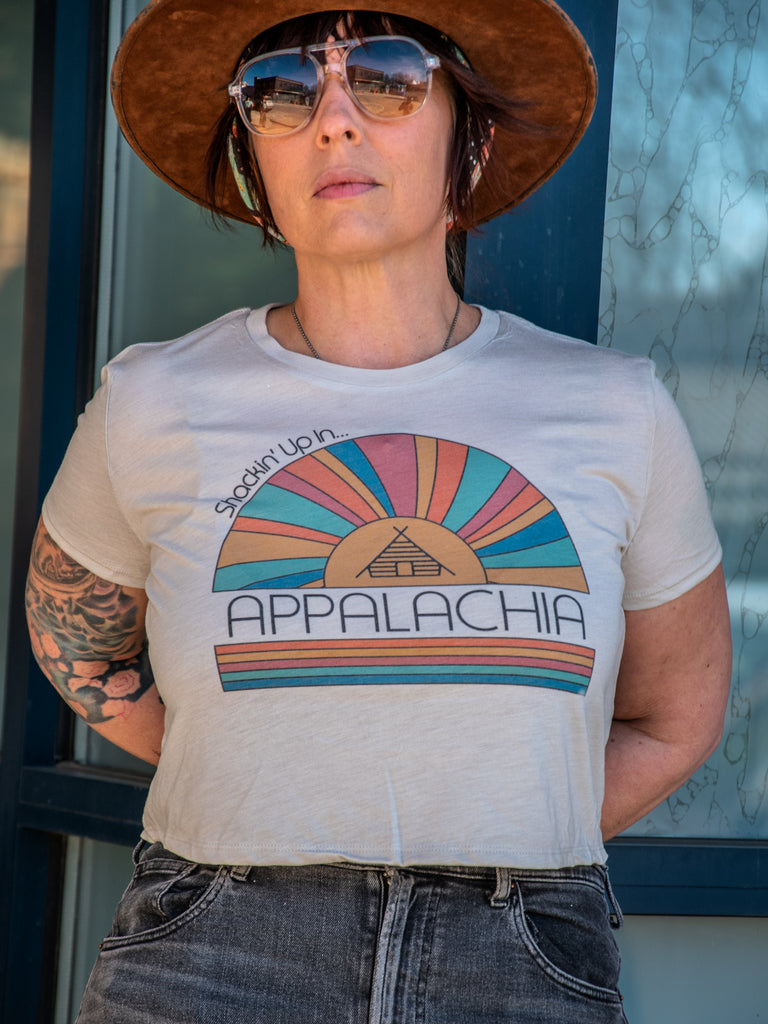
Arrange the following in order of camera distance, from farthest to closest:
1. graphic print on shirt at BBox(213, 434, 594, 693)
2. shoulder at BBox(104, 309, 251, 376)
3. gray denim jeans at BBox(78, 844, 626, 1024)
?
shoulder at BBox(104, 309, 251, 376), graphic print on shirt at BBox(213, 434, 594, 693), gray denim jeans at BBox(78, 844, 626, 1024)

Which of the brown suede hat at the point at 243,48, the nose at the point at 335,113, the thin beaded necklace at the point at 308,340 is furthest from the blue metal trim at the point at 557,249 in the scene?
the nose at the point at 335,113

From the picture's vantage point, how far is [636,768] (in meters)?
1.69

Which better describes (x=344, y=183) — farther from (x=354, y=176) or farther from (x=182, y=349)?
(x=182, y=349)

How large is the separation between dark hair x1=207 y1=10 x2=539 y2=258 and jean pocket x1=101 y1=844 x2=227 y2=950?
1.02 m

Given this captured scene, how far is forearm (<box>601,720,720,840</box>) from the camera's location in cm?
168

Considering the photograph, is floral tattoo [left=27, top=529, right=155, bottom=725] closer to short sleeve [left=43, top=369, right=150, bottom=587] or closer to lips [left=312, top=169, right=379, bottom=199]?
short sleeve [left=43, top=369, right=150, bottom=587]

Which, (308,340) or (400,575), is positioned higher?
(308,340)

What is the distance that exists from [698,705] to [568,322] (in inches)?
31.3

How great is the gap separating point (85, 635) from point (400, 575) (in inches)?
25.2

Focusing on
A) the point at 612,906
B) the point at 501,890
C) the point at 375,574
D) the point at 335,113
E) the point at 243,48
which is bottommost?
the point at 612,906

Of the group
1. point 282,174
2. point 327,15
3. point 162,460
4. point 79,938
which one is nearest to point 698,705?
point 162,460

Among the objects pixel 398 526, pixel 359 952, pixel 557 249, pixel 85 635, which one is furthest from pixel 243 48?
pixel 359 952

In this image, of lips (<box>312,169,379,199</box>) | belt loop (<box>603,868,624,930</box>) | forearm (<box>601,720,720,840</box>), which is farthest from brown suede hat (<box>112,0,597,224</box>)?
belt loop (<box>603,868,624,930</box>)

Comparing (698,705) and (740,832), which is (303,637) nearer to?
(698,705)
